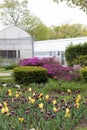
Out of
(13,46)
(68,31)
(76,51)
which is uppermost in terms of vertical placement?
(68,31)

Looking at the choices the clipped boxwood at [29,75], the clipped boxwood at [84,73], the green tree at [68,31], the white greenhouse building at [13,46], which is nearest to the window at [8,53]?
the white greenhouse building at [13,46]

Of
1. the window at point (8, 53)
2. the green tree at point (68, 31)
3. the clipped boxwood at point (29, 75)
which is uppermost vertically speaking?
the green tree at point (68, 31)

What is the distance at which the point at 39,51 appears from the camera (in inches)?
1752

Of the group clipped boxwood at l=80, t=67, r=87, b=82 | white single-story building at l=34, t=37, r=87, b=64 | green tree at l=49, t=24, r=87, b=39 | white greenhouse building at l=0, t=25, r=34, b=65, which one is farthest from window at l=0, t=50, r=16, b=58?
green tree at l=49, t=24, r=87, b=39

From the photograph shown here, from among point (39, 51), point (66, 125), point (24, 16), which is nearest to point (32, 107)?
point (66, 125)

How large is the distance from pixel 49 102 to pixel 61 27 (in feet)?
210

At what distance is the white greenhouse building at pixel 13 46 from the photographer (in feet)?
125

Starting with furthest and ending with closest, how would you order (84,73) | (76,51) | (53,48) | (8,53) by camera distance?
(53,48) < (8,53) < (76,51) < (84,73)

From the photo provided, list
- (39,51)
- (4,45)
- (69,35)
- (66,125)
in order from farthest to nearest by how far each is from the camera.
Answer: (69,35) < (39,51) < (4,45) < (66,125)

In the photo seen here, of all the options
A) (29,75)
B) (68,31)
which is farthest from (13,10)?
(29,75)

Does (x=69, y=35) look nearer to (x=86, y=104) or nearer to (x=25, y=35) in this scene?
(x=25, y=35)

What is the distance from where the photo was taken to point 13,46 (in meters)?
38.5

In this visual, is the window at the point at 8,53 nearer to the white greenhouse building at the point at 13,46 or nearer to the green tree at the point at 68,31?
the white greenhouse building at the point at 13,46

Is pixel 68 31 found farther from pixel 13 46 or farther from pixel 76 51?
pixel 76 51
